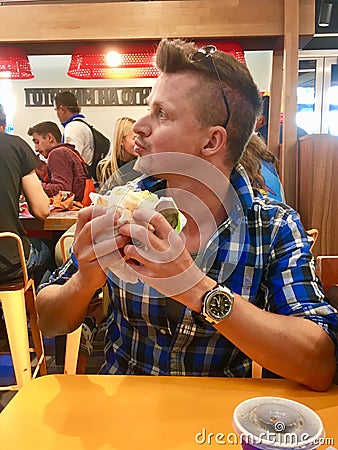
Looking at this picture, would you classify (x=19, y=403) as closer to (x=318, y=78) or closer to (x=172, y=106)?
(x=172, y=106)

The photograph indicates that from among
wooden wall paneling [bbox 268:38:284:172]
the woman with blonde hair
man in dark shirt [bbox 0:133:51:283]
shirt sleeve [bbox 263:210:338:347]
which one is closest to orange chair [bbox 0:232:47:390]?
man in dark shirt [bbox 0:133:51:283]

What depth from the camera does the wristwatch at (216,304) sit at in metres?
0.93

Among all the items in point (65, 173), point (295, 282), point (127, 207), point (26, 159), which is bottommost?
point (65, 173)

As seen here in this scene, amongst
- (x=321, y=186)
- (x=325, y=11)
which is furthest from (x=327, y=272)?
(x=325, y=11)

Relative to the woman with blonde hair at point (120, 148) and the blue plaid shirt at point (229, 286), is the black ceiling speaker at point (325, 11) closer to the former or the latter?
the woman with blonde hair at point (120, 148)

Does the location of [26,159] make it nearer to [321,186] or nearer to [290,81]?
[290,81]

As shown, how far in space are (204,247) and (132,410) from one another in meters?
0.49

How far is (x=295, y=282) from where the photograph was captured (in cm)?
111

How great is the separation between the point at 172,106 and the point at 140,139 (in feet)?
0.37

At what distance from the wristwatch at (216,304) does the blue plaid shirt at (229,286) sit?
201 mm

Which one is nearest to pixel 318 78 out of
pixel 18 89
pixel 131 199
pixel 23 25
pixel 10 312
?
pixel 18 89

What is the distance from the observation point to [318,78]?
677cm

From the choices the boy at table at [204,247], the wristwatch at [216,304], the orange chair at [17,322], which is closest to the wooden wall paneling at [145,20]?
the orange chair at [17,322]

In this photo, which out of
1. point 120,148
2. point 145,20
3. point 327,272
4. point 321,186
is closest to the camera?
point 327,272
